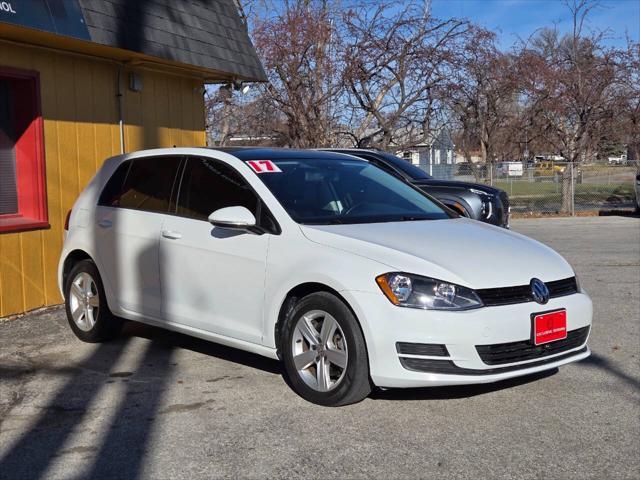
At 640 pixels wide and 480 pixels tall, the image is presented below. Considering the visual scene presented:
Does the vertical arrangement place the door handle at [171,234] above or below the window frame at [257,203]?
below

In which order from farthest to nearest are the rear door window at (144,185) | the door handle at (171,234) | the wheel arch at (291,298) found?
the rear door window at (144,185)
the door handle at (171,234)
the wheel arch at (291,298)

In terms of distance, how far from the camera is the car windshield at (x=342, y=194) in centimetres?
541

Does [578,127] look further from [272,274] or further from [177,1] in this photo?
[272,274]

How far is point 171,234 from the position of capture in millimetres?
5840

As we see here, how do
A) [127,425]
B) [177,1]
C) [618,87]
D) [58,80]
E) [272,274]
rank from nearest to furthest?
[127,425], [272,274], [58,80], [177,1], [618,87]

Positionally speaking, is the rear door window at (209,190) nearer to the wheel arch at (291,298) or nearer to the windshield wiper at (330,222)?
the windshield wiper at (330,222)

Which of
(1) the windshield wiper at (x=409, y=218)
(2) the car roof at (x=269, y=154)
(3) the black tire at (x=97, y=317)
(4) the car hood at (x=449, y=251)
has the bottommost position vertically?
(3) the black tire at (x=97, y=317)

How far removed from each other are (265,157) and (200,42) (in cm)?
418

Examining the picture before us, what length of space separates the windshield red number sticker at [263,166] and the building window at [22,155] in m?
3.37

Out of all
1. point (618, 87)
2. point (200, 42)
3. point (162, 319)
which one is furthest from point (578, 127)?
point (162, 319)

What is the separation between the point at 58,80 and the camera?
8.25m

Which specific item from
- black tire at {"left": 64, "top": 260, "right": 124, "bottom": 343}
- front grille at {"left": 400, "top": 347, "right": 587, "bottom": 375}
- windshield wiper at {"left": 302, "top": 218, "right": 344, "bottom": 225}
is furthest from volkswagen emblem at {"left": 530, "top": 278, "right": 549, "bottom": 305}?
black tire at {"left": 64, "top": 260, "right": 124, "bottom": 343}

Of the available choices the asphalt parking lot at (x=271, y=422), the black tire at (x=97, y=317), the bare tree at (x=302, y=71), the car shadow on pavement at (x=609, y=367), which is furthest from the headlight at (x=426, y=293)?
the bare tree at (x=302, y=71)

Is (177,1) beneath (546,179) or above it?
above
